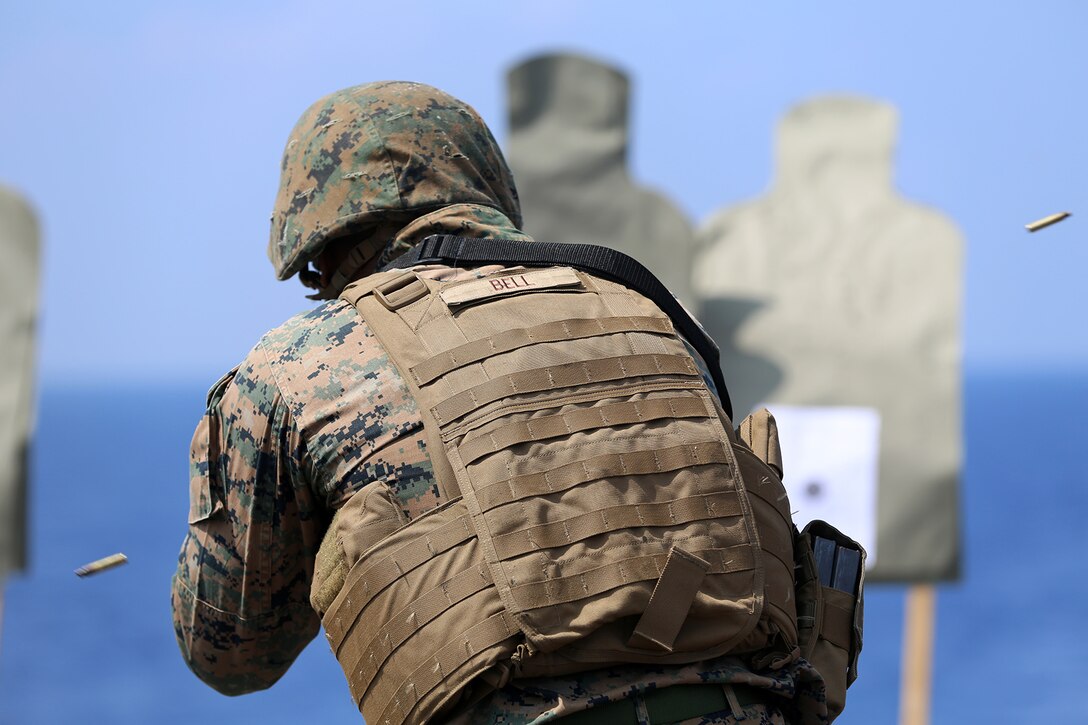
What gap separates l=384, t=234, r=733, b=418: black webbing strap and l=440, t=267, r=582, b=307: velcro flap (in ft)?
0.08

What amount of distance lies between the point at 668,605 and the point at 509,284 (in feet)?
1.55

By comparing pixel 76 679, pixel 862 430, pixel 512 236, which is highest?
pixel 512 236

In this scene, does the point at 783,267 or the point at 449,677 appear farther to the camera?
the point at 783,267

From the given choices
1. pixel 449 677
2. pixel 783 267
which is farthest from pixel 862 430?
pixel 449 677

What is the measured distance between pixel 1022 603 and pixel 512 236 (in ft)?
58.7

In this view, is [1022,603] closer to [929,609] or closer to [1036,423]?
[929,609]

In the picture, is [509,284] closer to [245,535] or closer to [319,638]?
[245,535]

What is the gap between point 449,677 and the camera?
5.32 ft

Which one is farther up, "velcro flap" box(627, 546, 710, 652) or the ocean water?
"velcro flap" box(627, 546, 710, 652)

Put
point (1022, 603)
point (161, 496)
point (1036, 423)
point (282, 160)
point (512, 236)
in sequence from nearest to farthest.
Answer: point (512, 236), point (282, 160), point (1022, 603), point (161, 496), point (1036, 423)

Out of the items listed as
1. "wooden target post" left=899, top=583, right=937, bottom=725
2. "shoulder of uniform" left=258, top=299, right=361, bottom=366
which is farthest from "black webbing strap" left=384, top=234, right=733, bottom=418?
"wooden target post" left=899, top=583, right=937, bottom=725

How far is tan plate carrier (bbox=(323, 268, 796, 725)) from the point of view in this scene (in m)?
1.63

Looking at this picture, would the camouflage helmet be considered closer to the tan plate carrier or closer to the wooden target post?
the tan plate carrier

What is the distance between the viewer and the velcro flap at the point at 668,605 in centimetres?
164
